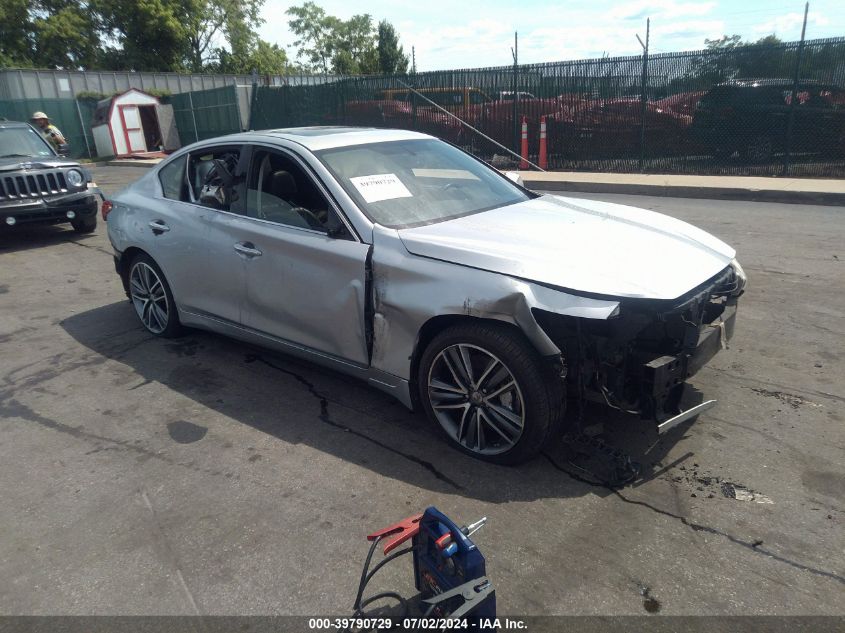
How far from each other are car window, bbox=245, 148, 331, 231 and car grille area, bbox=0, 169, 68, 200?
645 centimetres

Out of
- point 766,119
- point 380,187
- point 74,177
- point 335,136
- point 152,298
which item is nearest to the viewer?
point 380,187

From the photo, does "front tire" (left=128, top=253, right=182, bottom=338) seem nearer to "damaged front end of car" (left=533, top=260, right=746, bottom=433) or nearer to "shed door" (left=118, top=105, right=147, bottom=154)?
"damaged front end of car" (left=533, top=260, right=746, bottom=433)

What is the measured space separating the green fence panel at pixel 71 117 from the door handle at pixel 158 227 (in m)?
23.9

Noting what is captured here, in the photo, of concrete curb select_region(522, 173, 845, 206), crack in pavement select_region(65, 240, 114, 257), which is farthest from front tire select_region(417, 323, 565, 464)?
concrete curb select_region(522, 173, 845, 206)

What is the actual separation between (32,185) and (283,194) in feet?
22.4

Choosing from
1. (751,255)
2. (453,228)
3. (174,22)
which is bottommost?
(751,255)

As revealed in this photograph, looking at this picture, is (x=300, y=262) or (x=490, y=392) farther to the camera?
(x=300, y=262)

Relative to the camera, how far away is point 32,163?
9.22 metres

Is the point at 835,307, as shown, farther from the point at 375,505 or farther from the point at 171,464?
the point at 171,464

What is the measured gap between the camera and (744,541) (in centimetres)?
272

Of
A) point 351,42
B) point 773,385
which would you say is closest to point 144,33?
point 351,42

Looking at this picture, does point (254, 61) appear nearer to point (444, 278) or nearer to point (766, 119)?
point (766, 119)

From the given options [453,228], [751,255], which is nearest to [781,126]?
[751,255]

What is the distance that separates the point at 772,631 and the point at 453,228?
93.3 inches
